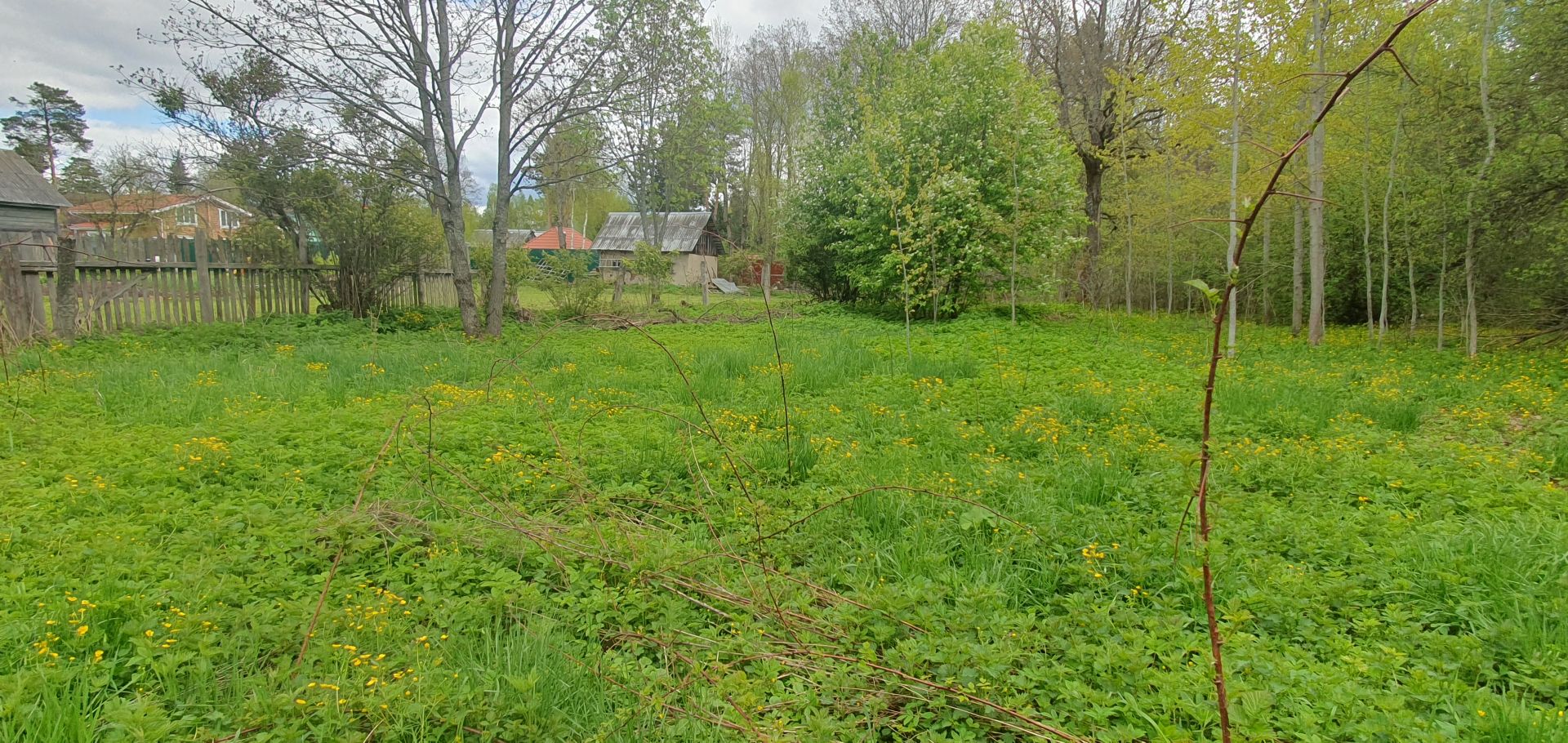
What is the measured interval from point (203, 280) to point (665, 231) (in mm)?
26532

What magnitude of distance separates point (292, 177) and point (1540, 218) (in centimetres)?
1888

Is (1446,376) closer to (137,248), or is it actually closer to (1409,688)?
(1409,688)

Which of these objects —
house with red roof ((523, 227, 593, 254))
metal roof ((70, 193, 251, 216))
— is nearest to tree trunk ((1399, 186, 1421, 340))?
metal roof ((70, 193, 251, 216))

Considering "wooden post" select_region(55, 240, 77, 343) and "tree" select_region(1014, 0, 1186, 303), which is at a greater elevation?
"tree" select_region(1014, 0, 1186, 303)

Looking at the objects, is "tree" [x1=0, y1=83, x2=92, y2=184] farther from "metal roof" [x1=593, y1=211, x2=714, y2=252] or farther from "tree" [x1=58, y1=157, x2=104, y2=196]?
"metal roof" [x1=593, y1=211, x2=714, y2=252]

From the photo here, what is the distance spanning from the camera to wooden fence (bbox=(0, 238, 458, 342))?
29.3ft

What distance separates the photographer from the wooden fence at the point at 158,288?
8938mm

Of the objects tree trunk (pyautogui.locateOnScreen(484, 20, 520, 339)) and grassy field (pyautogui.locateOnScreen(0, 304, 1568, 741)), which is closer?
grassy field (pyautogui.locateOnScreen(0, 304, 1568, 741))

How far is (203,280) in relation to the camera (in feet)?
35.2

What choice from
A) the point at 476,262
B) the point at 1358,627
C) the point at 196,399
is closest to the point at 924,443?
the point at 1358,627

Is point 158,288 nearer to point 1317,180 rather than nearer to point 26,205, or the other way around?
point 26,205

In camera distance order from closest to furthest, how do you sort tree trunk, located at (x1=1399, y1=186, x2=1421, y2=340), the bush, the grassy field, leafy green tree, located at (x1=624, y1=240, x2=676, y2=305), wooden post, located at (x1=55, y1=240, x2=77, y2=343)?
the grassy field
wooden post, located at (x1=55, y1=240, x2=77, y2=343)
tree trunk, located at (x1=1399, y1=186, x2=1421, y2=340)
the bush
leafy green tree, located at (x1=624, y1=240, x2=676, y2=305)

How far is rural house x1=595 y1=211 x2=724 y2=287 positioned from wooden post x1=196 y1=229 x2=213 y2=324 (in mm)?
23428

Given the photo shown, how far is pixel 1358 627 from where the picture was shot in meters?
2.54
